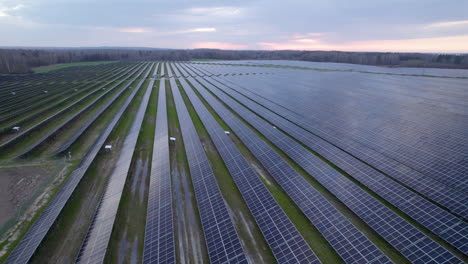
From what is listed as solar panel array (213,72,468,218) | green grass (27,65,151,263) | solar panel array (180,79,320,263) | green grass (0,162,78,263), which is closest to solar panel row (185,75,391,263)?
solar panel array (180,79,320,263)

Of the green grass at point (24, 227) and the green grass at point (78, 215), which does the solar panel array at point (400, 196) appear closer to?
the green grass at point (78, 215)

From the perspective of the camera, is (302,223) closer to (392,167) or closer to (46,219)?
(392,167)

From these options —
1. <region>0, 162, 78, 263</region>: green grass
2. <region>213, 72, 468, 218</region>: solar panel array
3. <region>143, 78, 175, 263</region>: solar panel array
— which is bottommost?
<region>0, 162, 78, 263</region>: green grass

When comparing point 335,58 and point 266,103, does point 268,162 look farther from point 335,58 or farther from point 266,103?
point 335,58

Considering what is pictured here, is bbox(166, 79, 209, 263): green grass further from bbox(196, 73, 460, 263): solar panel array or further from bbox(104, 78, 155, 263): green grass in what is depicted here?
bbox(196, 73, 460, 263): solar panel array

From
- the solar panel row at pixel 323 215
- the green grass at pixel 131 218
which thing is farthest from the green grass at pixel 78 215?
the solar panel row at pixel 323 215

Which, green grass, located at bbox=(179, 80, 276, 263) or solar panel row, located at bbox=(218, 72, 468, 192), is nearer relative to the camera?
green grass, located at bbox=(179, 80, 276, 263)
